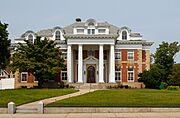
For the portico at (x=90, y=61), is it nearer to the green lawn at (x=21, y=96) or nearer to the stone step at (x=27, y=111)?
the green lawn at (x=21, y=96)

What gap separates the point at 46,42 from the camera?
5372cm

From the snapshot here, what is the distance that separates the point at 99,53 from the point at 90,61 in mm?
3125

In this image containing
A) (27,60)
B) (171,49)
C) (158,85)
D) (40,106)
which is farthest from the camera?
(171,49)

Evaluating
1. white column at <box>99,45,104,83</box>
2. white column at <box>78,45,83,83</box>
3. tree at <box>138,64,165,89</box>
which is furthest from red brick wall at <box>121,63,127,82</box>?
white column at <box>78,45,83,83</box>

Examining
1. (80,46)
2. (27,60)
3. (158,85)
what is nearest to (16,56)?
(27,60)

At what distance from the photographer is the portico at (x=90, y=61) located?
59.1 meters

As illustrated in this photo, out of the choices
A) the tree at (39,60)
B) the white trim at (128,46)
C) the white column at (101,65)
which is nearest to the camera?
the tree at (39,60)

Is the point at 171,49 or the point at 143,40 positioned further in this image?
the point at 171,49

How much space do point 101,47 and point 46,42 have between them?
1016 cm

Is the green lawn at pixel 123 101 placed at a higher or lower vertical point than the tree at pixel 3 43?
lower

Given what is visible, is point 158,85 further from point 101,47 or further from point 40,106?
point 40,106

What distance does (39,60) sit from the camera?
171 ft

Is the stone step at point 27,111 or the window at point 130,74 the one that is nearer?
the stone step at point 27,111

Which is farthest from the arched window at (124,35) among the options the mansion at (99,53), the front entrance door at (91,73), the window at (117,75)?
the front entrance door at (91,73)
